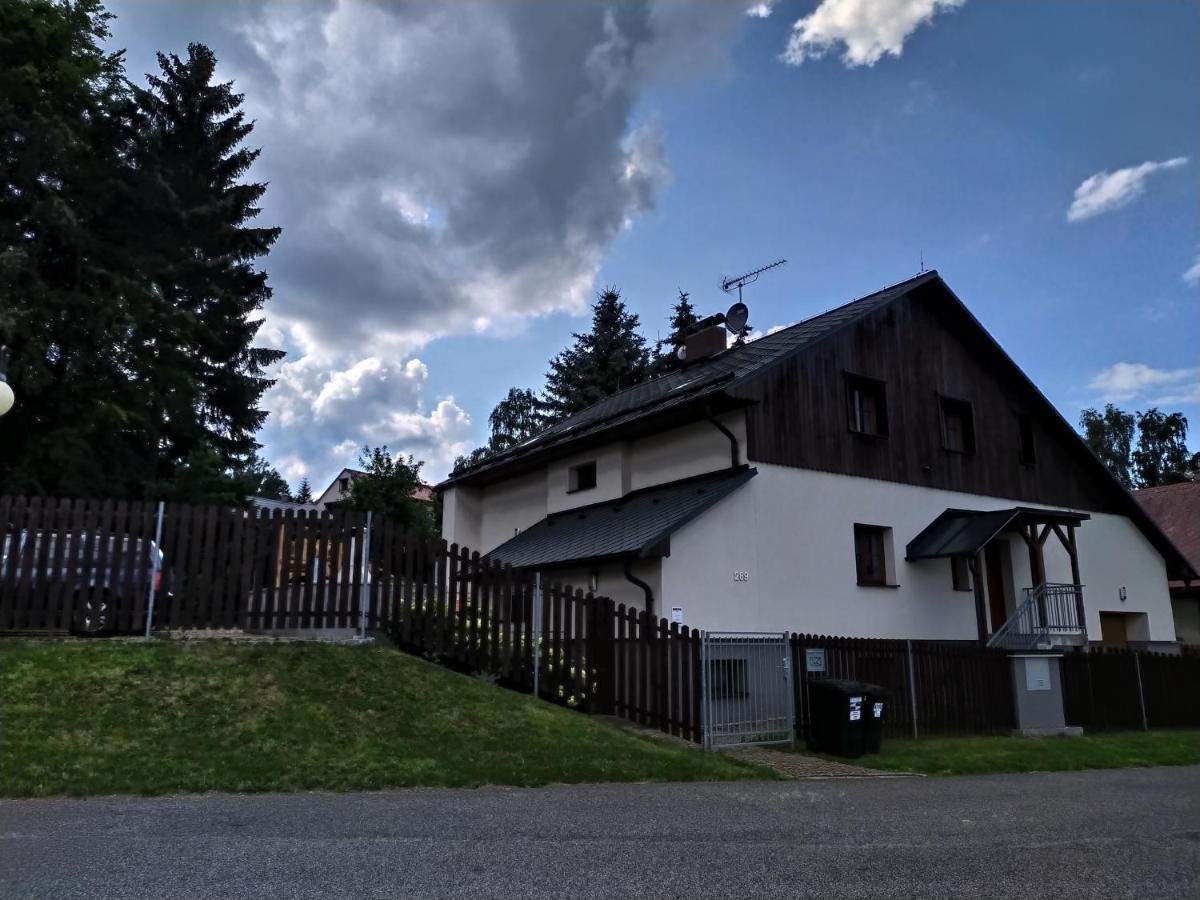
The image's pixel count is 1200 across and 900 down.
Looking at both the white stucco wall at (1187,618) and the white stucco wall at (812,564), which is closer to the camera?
the white stucco wall at (812,564)

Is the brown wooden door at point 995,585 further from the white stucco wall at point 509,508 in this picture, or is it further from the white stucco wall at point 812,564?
the white stucco wall at point 509,508

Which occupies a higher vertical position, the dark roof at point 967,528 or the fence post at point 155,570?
the dark roof at point 967,528

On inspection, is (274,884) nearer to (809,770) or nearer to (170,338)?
(809,770)

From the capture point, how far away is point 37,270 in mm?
21578

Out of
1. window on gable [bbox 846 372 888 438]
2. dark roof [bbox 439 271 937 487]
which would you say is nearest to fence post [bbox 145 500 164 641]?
dark roof [bbox 439 271 937 487]

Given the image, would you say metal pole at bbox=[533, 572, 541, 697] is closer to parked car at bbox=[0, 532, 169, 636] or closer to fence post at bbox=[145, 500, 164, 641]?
parked car at bbox=[0, 532, 169, 636]

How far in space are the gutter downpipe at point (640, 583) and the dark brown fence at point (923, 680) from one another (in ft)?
8.62

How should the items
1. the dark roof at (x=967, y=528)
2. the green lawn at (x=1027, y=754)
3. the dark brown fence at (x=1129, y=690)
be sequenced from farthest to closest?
the dark roof at (x=967, y=528)
the dark brown fence at (x=1129, y=690)
the green lawn at (x=1027, y=754)

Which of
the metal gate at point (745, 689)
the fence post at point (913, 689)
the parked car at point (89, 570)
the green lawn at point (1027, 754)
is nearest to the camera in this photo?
the parked car at point (89, 570)

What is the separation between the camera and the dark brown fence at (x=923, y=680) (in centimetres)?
1290

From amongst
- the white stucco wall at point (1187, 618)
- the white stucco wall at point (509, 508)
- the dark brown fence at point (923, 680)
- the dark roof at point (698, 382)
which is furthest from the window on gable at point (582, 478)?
the white stucco wall at point (1187, 618)

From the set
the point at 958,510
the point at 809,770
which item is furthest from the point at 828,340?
the point at 809,770

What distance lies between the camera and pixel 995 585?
20.3 m

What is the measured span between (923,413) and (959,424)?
6.05ft
